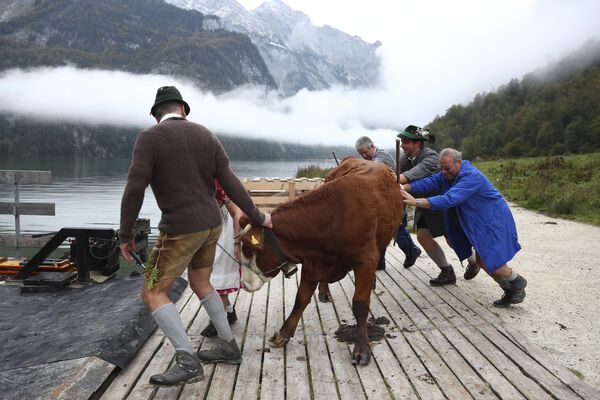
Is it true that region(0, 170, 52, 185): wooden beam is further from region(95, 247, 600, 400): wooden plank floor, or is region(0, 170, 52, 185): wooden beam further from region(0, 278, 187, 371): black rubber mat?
region(95, 247, 600, 400): wooden plank floor

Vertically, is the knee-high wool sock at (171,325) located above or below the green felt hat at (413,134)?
below

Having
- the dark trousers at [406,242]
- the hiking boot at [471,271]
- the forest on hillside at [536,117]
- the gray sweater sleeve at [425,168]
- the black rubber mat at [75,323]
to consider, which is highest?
the forest on hillside at [536,117]

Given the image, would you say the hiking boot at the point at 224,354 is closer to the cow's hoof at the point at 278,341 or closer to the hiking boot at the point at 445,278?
the cow's hoof at the point at 278,341

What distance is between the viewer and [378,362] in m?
3.88

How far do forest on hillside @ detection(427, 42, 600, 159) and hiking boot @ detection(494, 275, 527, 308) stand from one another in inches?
2180

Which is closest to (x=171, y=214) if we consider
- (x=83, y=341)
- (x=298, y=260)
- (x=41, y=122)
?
(x=298, y=260)

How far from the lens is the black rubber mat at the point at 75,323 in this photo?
3904 mm

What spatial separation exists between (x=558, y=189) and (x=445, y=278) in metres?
16.3

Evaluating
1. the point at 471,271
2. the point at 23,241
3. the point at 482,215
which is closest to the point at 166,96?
the point at 482,215

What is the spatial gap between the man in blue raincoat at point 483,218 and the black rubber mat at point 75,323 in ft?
9.86

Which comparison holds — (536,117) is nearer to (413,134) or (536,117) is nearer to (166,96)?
(413,134)

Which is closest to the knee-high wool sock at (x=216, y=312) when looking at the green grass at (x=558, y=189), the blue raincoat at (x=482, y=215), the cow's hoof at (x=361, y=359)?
the cow's hoof at (x=361, y=359)

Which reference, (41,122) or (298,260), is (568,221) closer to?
(298,260)

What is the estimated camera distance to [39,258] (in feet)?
20.2
